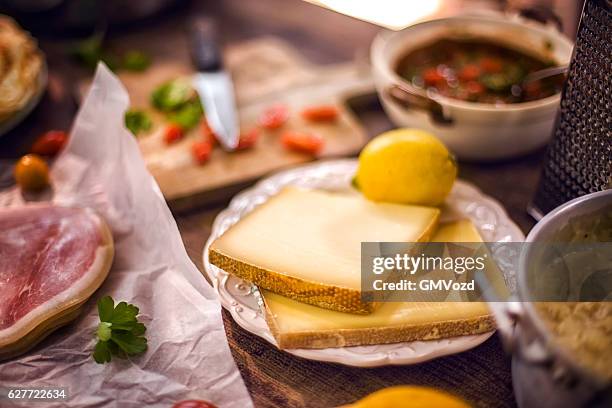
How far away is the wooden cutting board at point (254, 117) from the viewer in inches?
61.3

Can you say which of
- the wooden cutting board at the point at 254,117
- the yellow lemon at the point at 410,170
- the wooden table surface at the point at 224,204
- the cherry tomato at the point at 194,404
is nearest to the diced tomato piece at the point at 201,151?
the wooden cutting board at the point at 254,117

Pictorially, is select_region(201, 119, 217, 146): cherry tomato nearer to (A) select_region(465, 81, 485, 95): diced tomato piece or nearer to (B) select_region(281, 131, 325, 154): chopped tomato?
(B) select_region(281, 131, 325, 154): chopped tomato

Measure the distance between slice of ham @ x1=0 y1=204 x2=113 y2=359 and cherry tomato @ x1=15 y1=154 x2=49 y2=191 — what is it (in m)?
0.17

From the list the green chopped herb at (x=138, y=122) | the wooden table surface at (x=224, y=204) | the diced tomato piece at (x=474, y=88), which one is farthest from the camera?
the green chopped herb at (x=138, y=122)

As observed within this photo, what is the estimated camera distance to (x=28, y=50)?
179 cm

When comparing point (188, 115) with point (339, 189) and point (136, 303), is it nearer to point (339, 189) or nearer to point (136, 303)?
point (339, 189)

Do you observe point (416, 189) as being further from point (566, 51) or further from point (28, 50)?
point (28, 50)

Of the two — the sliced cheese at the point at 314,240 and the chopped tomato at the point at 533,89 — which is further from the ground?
the chopped tomato at the point at 533,89

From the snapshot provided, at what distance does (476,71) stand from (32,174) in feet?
3.68

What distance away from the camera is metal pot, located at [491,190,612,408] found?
80 centimetres

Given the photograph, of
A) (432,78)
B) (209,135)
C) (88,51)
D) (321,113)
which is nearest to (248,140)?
(209,135)

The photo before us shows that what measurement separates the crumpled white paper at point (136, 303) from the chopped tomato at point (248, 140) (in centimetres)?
33

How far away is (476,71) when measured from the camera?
65.6 inches

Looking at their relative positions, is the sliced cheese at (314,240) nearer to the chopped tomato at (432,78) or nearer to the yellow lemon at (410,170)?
the yellow lemon at (410,170)
